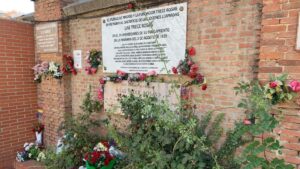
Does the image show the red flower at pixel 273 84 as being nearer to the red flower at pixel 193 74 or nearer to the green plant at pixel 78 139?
the red flower at pixel 193 74

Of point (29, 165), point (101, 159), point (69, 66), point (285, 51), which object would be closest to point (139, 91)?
point (101, 159)

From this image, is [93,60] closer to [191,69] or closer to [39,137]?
[191,69]

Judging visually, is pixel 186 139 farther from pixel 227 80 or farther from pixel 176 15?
pixel 176 15

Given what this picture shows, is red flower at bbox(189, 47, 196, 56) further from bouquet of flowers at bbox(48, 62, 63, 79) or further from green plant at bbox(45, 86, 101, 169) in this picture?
bouquet of flowers at bbox(48, 62, 63, 79)

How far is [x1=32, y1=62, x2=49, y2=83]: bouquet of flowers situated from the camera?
16.8ft

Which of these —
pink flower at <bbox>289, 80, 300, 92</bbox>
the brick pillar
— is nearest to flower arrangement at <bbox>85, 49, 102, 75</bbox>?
the brick pillar

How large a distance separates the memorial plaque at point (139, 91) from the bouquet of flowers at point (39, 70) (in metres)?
1.68

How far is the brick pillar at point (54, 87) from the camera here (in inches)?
193

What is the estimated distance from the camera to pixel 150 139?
3.00 metres

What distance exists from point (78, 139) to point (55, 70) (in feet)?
5.22

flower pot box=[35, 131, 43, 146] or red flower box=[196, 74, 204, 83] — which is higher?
red flower box=[196, 74, 204, 83]

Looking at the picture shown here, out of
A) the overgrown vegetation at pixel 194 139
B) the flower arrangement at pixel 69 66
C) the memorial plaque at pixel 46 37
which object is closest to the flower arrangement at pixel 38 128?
the flower arrangement at pixel 69 66

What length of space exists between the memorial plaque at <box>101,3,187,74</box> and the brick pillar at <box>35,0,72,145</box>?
110 cm

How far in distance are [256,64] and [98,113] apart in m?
3.06
